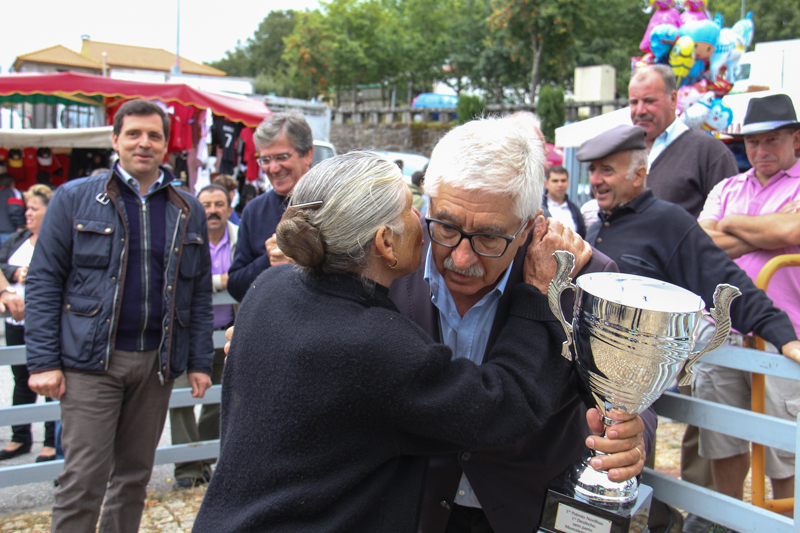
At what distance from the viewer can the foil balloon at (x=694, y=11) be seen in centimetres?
760

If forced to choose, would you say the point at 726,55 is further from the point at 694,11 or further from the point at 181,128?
the point at 181,128

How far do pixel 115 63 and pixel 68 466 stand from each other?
157 ft

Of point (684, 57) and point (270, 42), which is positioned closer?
point (684, 57)

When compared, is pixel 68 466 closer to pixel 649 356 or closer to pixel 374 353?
pixel 374 353

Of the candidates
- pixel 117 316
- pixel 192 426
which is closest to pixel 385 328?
pixel 117 316

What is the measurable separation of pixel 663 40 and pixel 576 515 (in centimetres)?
727

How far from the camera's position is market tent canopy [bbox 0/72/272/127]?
321 inches

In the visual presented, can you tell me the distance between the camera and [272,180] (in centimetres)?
366

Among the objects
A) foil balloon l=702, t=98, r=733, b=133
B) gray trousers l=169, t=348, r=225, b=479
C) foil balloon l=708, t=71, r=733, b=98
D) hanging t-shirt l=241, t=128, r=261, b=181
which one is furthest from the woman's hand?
hanging t-shirt l=241, t=128, r=261, b=181

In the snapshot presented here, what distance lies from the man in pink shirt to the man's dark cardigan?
2.18 metres

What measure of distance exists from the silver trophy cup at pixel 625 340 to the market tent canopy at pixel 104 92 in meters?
8.62

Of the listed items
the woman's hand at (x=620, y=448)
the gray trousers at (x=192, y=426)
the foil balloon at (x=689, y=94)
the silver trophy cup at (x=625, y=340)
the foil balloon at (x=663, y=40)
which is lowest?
the gray trousers at (x=192, y=426)

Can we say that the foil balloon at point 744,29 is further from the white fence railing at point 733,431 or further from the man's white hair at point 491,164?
the man's white hair at point 491,164

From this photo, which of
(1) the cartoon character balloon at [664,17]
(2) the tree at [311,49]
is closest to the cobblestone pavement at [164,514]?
(1) the cartoon character balloon at [664,17]
